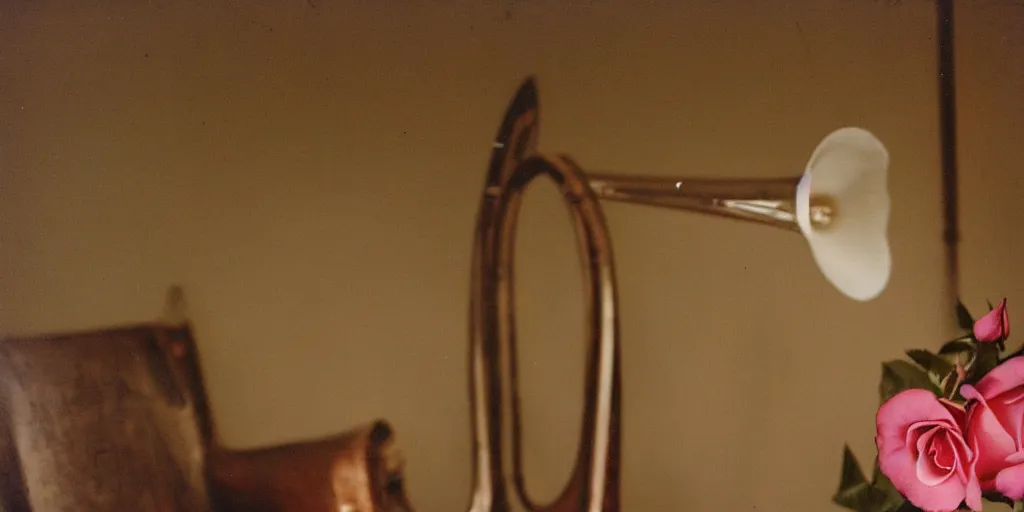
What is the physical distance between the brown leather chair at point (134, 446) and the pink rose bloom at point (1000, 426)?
1.98 feet

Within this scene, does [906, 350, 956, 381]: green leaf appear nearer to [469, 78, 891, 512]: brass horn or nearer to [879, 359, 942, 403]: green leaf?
[879, 359, 942, 403]: green leaf

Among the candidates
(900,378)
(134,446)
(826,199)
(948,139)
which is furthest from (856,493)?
(134,446)

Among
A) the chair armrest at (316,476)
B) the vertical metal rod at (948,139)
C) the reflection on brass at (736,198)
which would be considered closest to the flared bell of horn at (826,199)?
the reflection on brass at (736,198)

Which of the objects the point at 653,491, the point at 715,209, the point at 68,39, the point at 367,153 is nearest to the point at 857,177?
the point at 715,209

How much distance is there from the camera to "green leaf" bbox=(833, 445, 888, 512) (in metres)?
0.80

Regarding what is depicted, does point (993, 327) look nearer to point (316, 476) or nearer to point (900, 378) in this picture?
point (900, 378)

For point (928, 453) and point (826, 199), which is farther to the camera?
point (826, 199)

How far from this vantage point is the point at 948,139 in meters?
1.04

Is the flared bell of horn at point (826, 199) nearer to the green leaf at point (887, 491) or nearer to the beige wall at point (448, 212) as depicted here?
the beige wall at point (448, 212)

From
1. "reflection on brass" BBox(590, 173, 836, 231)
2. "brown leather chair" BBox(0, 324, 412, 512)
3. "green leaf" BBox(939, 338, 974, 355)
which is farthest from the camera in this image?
"reflection on brass" BBox(590, 173, 836, 231)

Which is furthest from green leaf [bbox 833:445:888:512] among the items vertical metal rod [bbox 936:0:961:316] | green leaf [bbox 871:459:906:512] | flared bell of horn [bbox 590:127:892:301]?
vertical metal rod [bbox 936:0:961:316]

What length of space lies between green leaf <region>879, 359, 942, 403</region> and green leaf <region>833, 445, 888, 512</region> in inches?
3.6

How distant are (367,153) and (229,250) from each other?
171mm

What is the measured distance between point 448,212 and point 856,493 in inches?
21.9
